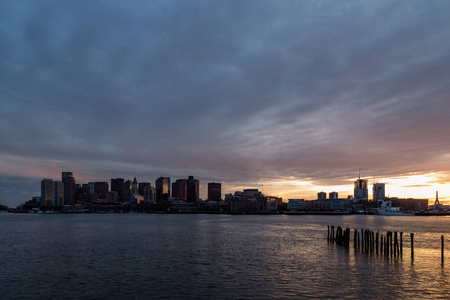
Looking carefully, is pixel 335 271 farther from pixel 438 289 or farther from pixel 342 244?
pixel 342 244

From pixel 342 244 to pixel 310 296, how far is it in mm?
41036

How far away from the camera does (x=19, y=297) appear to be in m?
28.9

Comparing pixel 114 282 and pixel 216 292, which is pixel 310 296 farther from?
pixel 114 282

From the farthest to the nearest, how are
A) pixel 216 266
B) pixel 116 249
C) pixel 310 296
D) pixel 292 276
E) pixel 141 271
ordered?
pixel 116 249, pixel 216 266, pixel 141 271, pixel 292 276, pixel 310 296

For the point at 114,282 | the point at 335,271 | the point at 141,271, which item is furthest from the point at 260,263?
the point at 114,282

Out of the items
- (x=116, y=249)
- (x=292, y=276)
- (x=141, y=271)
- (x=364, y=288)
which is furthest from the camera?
(x=116, y=249)

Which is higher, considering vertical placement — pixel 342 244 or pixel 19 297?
pixel 19 297

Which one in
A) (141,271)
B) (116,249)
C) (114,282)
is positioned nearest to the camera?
(114,282)

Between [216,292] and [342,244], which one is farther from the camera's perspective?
[342,244]

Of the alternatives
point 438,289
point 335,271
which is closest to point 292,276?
point 335,271

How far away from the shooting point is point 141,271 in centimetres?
3925

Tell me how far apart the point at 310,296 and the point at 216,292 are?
8.01 m

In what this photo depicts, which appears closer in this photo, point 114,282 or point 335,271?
point 114,282

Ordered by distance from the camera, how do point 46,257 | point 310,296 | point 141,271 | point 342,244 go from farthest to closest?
1. point 342,244
2. point 46,257
3. point 141,271
4. point 310,296
